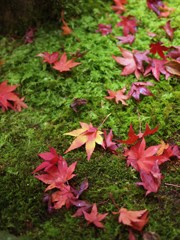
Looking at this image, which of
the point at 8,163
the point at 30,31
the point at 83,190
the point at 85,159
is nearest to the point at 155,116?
the point at 85,159

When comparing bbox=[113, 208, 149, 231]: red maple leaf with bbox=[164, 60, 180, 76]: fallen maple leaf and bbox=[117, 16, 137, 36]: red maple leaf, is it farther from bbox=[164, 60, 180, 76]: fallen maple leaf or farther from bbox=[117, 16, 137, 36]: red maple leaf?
bbox=[117, 16, 137, 36]: red maple leaf

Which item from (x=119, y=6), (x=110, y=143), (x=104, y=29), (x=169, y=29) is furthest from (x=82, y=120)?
(x=119, y=6)

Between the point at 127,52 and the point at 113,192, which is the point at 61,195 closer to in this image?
the point at 113,192

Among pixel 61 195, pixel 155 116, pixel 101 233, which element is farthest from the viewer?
pixel 155 116

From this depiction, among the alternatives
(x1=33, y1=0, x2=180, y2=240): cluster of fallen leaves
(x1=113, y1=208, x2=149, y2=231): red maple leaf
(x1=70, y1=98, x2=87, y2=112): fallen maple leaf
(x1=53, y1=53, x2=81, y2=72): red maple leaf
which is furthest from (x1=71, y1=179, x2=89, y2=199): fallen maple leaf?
(x1=53, y1=53, x2=81, y2=72): red maple leaf

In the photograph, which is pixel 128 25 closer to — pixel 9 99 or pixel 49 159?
pixel 9 99

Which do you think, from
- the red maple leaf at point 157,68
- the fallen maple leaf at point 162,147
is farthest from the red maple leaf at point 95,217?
the red maple leaf at point 157,68
